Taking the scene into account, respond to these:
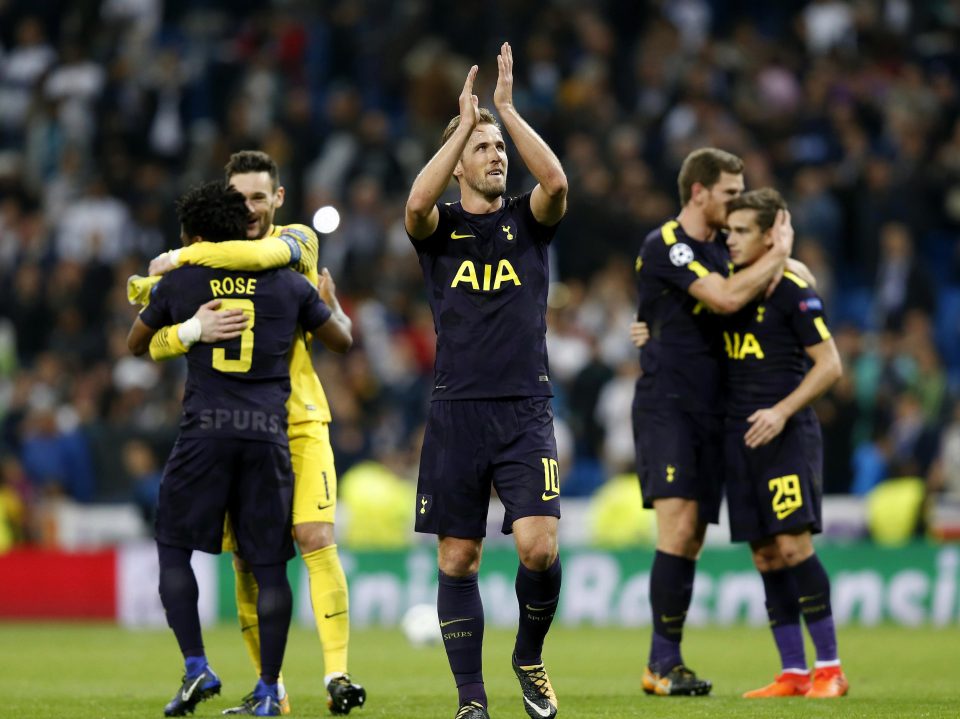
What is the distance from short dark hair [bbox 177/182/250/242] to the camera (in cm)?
779

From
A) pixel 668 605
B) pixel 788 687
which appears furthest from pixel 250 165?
pixel 788 687

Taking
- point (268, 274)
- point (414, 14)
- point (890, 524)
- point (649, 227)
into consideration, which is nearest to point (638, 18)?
point (414, 14)

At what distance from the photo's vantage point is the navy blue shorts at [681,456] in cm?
870

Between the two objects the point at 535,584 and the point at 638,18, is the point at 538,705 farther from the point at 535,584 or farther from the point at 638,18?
the point at 638,18

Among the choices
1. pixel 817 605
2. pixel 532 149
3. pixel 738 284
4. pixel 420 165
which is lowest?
pixel 817 605

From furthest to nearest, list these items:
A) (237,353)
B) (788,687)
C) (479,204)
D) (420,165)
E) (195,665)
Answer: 1. (420,165)
2. (788,687)
3. (237,353)
4. (195,665)
5. (479,204)

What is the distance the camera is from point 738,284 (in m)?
8.59

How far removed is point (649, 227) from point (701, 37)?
412 centimetres

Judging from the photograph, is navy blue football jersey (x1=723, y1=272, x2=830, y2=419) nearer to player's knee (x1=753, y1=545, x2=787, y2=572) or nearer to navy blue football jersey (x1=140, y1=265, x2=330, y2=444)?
player's knee (x1=753, y1=545, x2=787, y2=572)

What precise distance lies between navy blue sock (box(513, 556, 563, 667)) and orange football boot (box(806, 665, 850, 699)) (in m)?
1.93

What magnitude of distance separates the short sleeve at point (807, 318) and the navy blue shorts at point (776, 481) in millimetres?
406

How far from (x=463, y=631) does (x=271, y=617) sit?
1063mm

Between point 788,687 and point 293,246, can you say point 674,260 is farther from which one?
point 788,687

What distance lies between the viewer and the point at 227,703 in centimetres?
830
